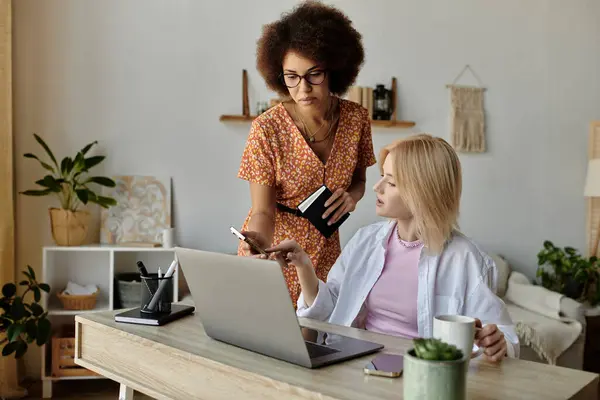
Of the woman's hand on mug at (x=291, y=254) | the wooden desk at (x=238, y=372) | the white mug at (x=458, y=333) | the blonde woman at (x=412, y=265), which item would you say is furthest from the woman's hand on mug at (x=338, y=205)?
the white mug at (x=458, y=333)

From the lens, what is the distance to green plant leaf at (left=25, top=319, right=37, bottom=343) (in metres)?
3.26

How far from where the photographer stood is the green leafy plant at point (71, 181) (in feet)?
11.5

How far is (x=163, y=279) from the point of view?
1681 mm

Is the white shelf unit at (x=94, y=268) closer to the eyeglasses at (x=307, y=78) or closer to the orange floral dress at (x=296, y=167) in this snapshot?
the orange floral dress at (x=296, y=167)

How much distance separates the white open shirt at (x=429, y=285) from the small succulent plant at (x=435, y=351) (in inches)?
18.9

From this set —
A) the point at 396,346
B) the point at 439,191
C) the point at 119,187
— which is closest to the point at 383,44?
the point at 119,187

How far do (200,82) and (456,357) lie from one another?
10.6 ft

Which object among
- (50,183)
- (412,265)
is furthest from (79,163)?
(412,265)

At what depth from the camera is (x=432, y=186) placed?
1714 mm

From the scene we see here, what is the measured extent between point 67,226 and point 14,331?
62 centimetres

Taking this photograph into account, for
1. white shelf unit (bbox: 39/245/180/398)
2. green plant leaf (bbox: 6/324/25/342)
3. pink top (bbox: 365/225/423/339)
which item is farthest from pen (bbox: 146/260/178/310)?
white shelf unit (bbox: 39/245/180/398)

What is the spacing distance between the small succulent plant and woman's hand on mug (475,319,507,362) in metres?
0.31

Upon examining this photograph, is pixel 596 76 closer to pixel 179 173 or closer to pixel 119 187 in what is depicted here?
pixel 179 173

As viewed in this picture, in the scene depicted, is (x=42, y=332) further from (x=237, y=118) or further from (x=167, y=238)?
(x=237, y=118)
